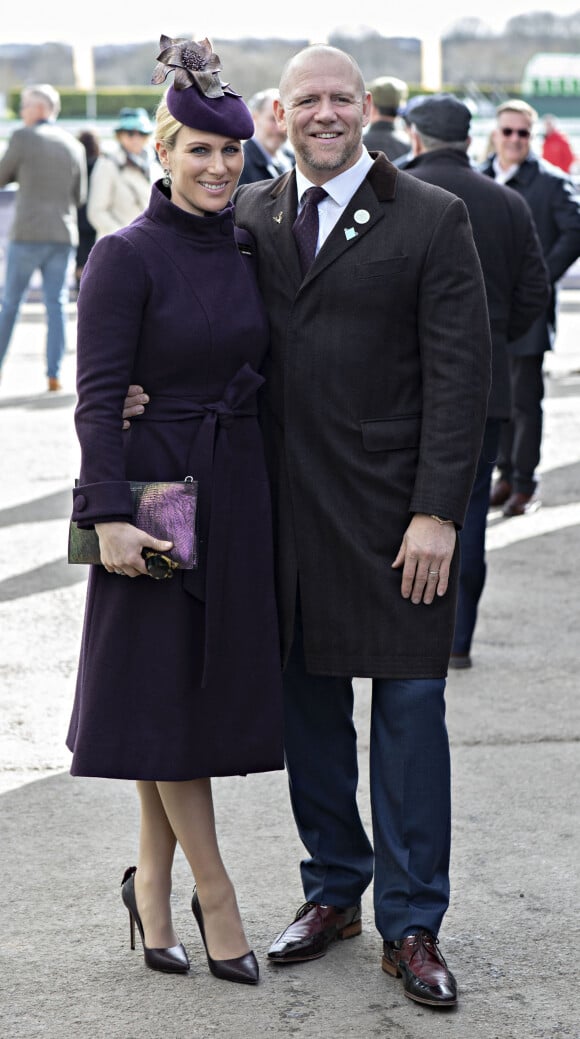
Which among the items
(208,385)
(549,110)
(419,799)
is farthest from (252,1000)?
(549,110)

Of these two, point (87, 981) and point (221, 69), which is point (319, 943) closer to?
point (87, 981)

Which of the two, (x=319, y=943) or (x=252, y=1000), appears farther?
(x=319, y=943)

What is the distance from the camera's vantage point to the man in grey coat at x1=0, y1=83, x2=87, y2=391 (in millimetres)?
11320

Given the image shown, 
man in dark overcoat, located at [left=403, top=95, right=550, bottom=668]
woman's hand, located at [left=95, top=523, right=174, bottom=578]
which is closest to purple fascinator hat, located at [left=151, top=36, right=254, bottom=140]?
woman's hand, located at [left=95, top=523, right=174, bottom=578]

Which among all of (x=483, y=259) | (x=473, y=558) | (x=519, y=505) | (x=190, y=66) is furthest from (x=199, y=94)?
(x=519, y=505)

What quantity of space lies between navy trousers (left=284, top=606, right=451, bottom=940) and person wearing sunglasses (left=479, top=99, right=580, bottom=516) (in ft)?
14.7

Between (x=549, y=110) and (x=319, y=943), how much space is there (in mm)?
31407

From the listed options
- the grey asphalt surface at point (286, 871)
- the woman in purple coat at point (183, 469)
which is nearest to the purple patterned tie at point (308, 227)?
the woman in purple coat at point (183, 469)

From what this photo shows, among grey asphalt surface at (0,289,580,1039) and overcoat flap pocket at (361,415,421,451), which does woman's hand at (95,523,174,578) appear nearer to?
overcoat flap pocket at (361,415,421,451)

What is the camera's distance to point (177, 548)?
312cm

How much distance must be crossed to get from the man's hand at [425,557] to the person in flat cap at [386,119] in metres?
5.23

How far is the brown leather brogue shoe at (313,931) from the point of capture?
339 centimetres

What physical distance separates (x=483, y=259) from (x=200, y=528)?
2.63 metres

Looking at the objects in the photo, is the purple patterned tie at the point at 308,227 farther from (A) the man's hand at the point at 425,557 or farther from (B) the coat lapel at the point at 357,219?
(A) the man's hand at the point at 425,557
